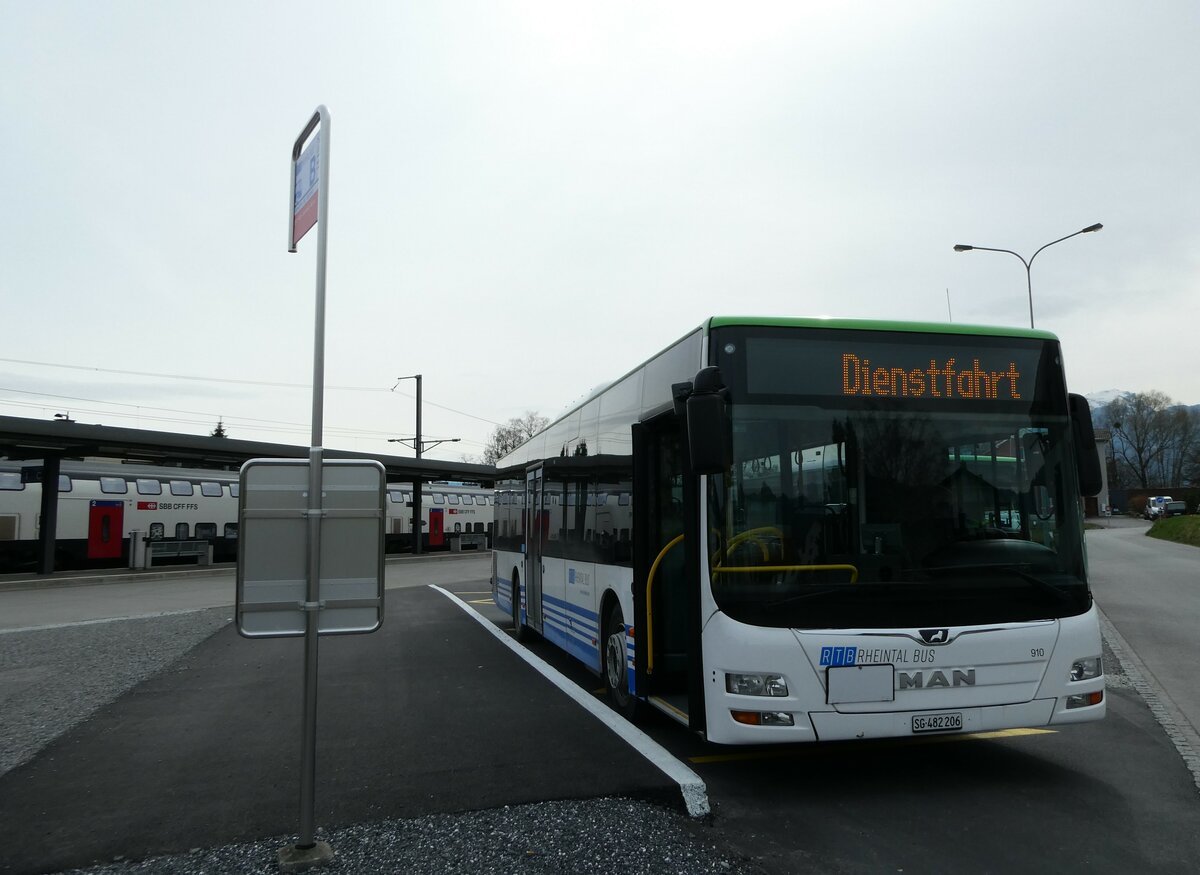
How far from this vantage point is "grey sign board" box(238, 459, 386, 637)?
15.2ft

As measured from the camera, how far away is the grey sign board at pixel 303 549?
4.62m

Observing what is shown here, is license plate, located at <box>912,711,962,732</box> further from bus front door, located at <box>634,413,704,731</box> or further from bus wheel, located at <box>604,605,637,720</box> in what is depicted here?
bus wheel, located at <box>604,605,637,720</box>

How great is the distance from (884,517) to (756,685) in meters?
1.31

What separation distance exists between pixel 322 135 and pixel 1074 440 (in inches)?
204

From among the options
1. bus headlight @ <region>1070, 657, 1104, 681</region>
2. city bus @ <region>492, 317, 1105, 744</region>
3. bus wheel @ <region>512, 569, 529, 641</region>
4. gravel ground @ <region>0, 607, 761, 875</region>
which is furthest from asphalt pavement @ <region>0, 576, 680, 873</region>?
bus wheel @ <region>512, 569, 529, 641</region>

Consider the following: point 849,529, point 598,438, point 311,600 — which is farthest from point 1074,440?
point 311,600

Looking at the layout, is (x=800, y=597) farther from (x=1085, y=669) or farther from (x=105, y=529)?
(x=105, y=529)

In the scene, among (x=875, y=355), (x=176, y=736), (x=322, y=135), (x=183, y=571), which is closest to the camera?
(x=322, y=135)

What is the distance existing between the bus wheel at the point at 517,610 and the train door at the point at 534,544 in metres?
0.77

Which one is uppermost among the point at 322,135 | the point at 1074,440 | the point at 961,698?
the point at 322,135

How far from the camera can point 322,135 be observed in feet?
16.2

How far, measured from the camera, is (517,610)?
535 inches

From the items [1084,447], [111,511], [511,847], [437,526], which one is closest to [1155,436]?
[437,526]

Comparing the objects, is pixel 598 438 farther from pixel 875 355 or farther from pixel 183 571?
pixel 183 571
